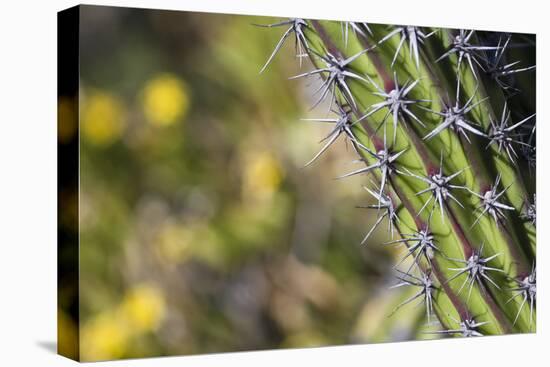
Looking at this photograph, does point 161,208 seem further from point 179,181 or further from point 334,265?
point 334,265

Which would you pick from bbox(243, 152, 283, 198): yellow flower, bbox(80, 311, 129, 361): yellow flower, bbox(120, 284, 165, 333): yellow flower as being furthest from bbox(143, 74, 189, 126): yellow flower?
bbox(80, 311, 129, 361): yellow flower

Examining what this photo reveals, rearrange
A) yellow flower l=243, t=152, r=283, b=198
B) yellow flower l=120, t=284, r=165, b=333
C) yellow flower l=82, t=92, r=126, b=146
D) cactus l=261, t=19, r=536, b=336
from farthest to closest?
cactus l=261, t=19, r=536, b=336
yellow flower l=243, t=152, r=283, b=198
yellow flower l=120, t=284, r=165, b=333
yellow flower l=82, t=92, r=126, b=146

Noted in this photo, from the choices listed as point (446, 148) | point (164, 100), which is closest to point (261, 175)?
point (164, 100)

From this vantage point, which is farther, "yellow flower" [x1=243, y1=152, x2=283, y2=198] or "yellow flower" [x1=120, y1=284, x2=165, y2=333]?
"yellow flower" [x1=243, y1=152, x2=283, y2=198]

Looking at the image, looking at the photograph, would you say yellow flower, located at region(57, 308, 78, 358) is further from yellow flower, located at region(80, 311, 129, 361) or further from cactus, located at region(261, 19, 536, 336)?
cactus, located at region(261, 19, 536, 336)

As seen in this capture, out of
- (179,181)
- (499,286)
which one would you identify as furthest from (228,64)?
(499,286)

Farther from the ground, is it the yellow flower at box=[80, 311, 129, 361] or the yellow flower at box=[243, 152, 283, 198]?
the yellow flower at box=[243, 152, 283, 198]

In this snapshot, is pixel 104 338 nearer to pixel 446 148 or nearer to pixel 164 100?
pixel 164 100

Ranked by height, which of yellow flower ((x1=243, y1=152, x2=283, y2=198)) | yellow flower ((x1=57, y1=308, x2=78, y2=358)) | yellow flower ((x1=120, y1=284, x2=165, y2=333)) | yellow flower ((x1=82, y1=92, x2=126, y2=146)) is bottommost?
yellow flower ((x1=57, y1=308, x2=78, y2=358))
